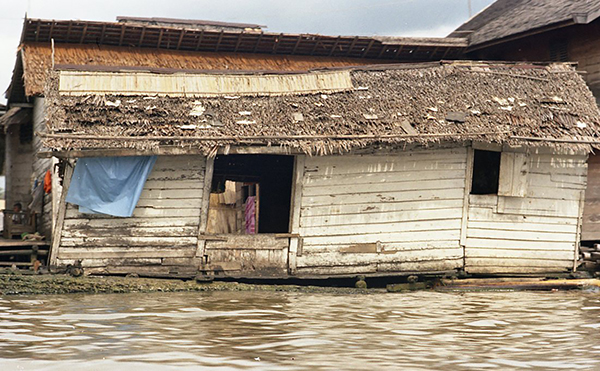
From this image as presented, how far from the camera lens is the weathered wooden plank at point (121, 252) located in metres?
12.5

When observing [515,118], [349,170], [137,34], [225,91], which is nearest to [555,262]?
[515,118]

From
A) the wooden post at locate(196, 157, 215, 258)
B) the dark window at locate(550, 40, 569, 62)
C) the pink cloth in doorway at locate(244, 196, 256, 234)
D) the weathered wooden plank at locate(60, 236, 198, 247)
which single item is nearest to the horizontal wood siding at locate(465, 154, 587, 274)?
the wooden post at locate(196, 157, 215, 258)

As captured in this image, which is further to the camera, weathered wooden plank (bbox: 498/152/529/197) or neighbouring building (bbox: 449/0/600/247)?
neighbouring building (bbox: 449/0/600/247)

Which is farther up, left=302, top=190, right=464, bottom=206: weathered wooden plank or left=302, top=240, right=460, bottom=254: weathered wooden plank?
left=302, top=190, right=464, bottom=206: weathered wooden plank

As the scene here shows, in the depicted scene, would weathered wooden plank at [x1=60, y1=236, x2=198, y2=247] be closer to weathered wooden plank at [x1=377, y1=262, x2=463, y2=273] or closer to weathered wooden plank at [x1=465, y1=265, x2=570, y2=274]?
weathered wooden plank at [x1=377, y1=262, x2=463, y2=273]

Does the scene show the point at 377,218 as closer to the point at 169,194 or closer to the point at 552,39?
the point at 169,194

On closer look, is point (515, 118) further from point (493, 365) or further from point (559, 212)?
point (493, 365)

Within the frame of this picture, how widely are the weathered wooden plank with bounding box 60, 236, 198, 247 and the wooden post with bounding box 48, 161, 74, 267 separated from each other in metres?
0.11

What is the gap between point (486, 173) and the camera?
16.3 metres

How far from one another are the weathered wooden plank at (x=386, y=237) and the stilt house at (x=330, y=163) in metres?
0.02

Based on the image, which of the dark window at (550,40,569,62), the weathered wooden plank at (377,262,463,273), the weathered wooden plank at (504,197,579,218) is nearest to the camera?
the weathered wooden plank at (377,262,463,273)

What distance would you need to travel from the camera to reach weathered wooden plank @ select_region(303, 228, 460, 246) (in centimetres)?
1348

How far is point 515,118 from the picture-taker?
14.0 m

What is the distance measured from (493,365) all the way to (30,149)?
15742mm
